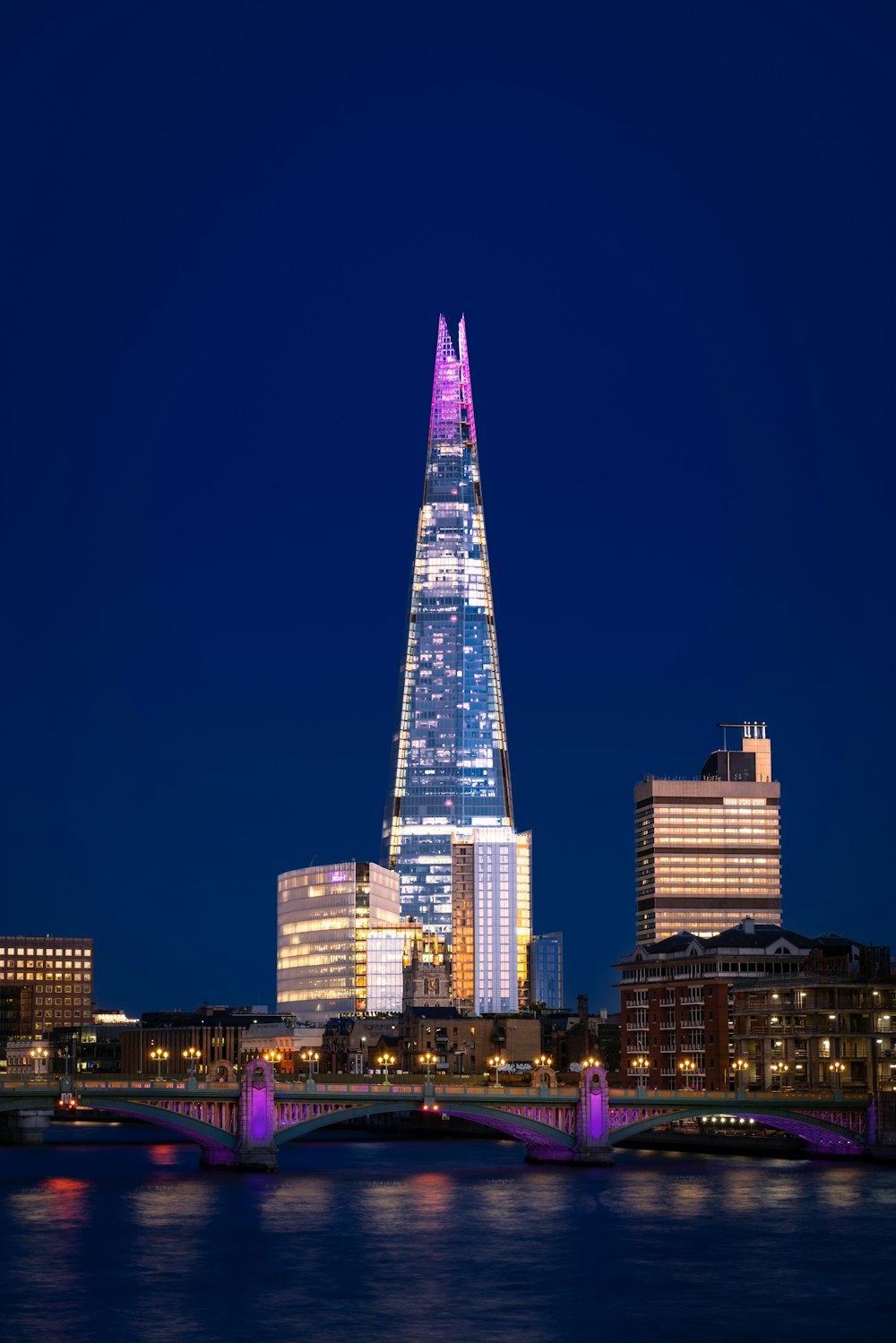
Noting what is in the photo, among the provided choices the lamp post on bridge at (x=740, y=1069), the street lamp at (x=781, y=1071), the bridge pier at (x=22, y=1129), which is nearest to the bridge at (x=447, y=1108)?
the street lamp at (x=781, y=1071)

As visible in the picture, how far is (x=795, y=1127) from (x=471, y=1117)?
862 inches

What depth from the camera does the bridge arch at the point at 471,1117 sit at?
5384 inches

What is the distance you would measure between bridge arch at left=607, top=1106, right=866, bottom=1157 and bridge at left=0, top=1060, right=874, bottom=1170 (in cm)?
6

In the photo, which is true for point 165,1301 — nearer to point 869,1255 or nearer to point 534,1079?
point 869,1255

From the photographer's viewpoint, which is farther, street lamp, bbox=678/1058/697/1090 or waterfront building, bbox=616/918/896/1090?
street lamp, bbox=678/1058/697/1090

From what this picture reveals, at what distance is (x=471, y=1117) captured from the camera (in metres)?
140

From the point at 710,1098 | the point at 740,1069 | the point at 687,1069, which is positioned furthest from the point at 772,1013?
the point at 710,1098

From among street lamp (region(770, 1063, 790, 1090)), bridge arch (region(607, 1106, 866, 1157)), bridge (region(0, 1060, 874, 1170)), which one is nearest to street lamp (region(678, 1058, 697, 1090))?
street lamp (region(770, 1063, 790, 1090))

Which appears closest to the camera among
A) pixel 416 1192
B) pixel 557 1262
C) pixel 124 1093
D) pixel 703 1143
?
pixel 557 1262

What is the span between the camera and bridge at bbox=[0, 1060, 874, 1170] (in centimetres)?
13388

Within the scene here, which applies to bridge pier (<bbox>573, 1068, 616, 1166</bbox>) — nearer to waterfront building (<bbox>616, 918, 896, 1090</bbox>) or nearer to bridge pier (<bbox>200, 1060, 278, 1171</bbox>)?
bridge pier (<bbox>200, 1060, 278, 1171</bbox>)

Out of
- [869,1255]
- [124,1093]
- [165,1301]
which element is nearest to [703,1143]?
[124,1093]

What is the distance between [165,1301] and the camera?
84.8 m

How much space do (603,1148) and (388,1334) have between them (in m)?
63.4
